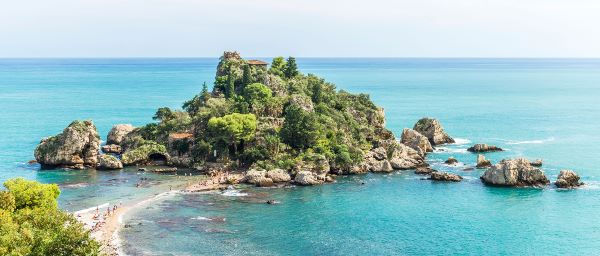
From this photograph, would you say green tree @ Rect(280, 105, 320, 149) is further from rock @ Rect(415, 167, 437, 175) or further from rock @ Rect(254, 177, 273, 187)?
rock @ Rect(415, 167, 437, 175)

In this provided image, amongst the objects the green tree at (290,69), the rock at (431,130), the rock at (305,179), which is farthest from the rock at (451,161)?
the green tree at (290,69)

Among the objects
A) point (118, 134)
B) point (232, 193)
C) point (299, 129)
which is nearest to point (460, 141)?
point (299, 129)

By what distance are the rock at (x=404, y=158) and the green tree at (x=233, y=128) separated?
24369 mm

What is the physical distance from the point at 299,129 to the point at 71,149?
123 feet

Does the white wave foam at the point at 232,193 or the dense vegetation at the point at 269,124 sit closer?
the white wave foam at the point at 232,193

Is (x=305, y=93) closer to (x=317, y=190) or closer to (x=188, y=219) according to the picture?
(x=317, y=190)

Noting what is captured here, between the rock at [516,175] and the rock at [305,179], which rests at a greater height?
the rock at [516,175]

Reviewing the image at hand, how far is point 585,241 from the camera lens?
6525 cm

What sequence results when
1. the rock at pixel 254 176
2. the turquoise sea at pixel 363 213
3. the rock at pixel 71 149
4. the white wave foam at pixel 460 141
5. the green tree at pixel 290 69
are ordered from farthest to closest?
the green tree at pixel 290 69 < the white wave foam at pixel 460 141 < the rock at pixel 71 149 < the rock at pixel 254 176 < the turquoise sea at pixel 363 213

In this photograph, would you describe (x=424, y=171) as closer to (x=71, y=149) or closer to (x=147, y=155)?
(x=147, y=155)

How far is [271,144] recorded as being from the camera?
9625 cm

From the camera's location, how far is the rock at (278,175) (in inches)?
3533

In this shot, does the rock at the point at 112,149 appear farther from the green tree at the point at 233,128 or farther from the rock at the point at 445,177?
the rock at the point at 445,177

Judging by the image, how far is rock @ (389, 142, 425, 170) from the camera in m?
100
